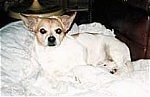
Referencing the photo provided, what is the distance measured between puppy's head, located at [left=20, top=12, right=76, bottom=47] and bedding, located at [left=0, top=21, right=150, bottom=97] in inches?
5.5

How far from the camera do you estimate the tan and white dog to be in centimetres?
157

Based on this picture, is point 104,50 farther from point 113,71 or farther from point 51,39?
point 51,39

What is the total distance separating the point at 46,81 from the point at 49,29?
29 centimetres

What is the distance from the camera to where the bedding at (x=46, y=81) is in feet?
4.45

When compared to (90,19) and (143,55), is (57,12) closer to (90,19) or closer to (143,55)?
(90,19)

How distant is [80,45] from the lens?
→ 165 cm

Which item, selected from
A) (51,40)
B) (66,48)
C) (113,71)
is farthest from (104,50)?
(51,40)

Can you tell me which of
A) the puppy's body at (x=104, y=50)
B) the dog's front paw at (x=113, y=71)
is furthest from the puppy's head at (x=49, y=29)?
the dog's front paw at (x=113, y=71)

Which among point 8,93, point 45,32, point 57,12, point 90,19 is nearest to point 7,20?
point 57,12

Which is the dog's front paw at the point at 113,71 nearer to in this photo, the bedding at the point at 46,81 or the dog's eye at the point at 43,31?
the bedding at the point at 46,81

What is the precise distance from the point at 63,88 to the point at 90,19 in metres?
1.37

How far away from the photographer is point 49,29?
156 cm

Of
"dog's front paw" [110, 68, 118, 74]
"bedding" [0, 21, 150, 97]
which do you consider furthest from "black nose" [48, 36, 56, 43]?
"dog's front paw" [110, 68, 118, 74]

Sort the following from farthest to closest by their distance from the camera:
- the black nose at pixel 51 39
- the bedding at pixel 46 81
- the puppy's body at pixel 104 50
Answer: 1. the puppy's body at pixel 104 50
2. the black nose at pixel 51 39
3. the bedding at pixel 46 81
